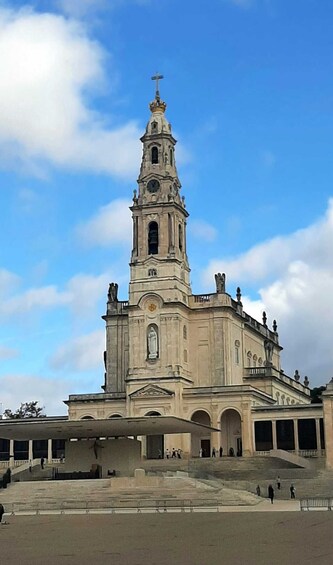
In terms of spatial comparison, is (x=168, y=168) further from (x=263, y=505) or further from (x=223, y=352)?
(x=263, y=505)

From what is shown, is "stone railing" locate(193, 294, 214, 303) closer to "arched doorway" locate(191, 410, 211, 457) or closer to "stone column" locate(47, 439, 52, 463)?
"arched doorway" locate(191, 410, 211, 457)

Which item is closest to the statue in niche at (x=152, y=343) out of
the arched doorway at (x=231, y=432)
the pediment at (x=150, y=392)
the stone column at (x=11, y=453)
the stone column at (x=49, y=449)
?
the pediment at (x=150, y=392)

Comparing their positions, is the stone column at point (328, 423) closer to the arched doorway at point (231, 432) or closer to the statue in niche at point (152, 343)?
the arched doorway at point (231, 432)

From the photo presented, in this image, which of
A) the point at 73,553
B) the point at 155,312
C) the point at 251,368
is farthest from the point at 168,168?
the point at 73,553

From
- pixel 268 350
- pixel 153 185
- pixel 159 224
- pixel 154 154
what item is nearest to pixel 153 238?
pixel 159 224

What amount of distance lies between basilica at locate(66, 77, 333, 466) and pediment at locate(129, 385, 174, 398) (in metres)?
0.08

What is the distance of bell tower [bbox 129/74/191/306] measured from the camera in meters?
76.2

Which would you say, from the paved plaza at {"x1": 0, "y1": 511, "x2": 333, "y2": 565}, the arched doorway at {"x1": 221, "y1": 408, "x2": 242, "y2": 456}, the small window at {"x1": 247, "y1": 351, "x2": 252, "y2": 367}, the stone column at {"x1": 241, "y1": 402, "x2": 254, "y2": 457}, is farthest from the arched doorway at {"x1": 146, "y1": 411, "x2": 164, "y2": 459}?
the paved plaza at {"x1": 0, "y1": 511, "x2": 333, "y2": 565}

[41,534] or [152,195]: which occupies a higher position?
[152,195]

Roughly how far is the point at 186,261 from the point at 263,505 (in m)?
35.8

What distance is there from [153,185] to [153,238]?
16.1ft

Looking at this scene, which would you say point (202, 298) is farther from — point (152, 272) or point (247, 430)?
point (247, 430)

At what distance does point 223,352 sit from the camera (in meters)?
76.2

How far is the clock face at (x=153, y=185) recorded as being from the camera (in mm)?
78625
